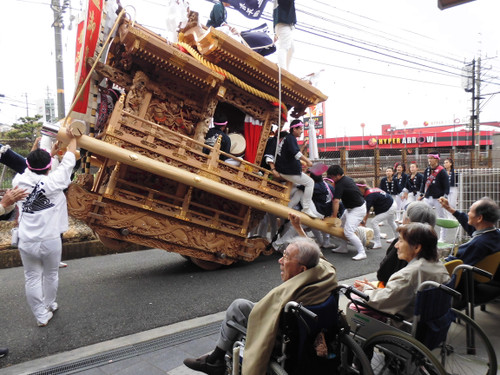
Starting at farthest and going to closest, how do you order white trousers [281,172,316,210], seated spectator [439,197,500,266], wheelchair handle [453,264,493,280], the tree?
the tree
white trousers [281,172,316,210]
seated spectator [439,197,500,266]
wheelchair handle [453,264,493,280]

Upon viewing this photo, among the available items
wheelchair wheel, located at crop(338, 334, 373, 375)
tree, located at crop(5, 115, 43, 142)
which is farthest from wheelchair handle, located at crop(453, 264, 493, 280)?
tree, located at crop(5, 115, 43, 142)

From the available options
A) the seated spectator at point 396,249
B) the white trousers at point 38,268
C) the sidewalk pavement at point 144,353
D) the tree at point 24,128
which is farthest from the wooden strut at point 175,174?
the tree at point 24,128

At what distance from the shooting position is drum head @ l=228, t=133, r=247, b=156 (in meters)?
5.95

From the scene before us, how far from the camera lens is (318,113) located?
3628cm

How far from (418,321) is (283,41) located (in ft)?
15.8

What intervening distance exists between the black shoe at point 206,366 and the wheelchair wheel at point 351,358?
32.5 inches

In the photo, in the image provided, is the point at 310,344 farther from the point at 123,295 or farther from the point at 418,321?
the point at 123,295

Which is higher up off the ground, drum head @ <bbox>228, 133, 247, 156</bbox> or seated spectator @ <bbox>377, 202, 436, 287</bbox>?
drum head @ <bbox>228, 133, 247, 156</bbox>

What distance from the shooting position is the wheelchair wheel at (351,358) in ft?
7.19

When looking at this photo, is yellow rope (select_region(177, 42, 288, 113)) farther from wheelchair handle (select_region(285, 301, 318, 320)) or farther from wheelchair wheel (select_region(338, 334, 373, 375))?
wheelchair wheel (select_region(338, 334, 373, 375))

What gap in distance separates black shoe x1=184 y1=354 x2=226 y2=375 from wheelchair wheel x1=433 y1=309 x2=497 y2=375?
1517mm

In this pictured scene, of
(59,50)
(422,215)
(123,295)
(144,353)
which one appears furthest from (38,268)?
(59,50)

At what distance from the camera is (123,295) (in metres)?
4.58

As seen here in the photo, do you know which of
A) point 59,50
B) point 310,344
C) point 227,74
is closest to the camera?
point 310,344
